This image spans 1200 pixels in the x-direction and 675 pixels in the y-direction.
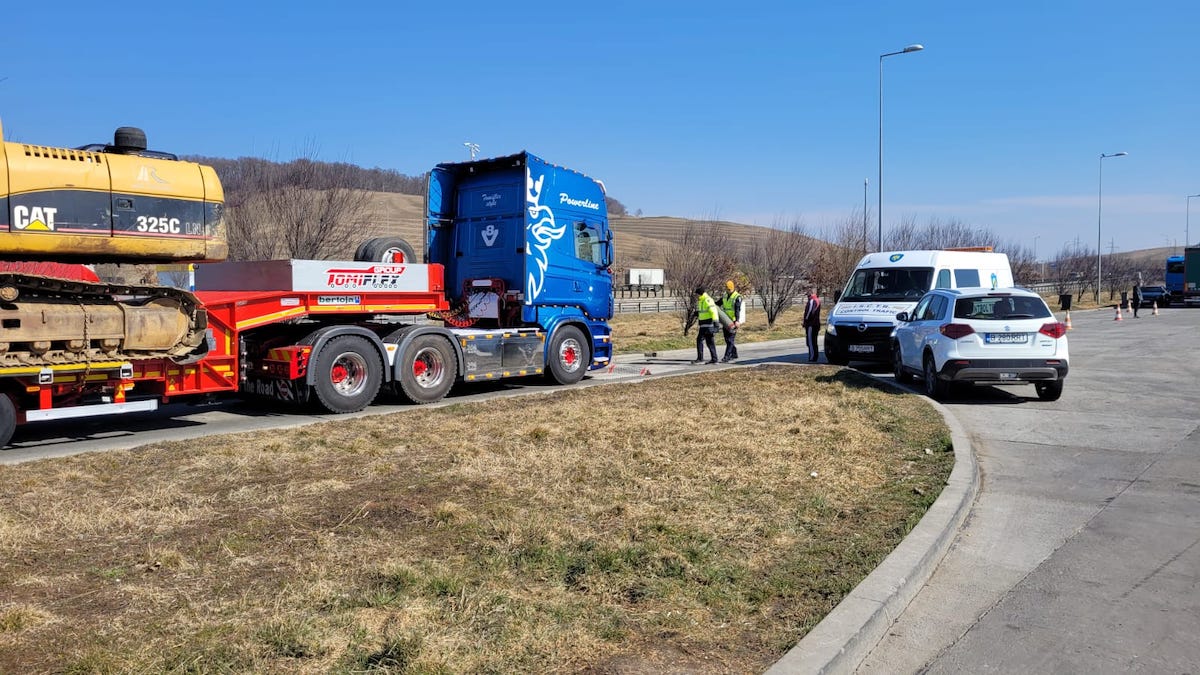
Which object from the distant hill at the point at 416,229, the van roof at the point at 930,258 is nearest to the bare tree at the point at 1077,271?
the distant hill at the point at 416,229

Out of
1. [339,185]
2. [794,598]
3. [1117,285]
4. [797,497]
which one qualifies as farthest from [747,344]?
[1117,285]

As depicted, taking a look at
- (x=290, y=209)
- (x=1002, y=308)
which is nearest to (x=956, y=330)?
(x=1002, y=308)

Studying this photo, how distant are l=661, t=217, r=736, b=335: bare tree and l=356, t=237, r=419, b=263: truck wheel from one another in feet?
52.7

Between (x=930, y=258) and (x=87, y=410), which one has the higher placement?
(x=930, y=258)

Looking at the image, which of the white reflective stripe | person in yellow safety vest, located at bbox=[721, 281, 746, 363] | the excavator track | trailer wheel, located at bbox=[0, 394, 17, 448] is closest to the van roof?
Result: person in yellow safety vest, located at bbox=[721, 281, 746, 363]

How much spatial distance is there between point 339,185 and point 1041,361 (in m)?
15.9

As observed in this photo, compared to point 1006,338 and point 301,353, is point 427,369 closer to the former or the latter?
point 301,353

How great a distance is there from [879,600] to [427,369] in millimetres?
9372

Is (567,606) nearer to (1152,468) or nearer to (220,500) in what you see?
(220,500)

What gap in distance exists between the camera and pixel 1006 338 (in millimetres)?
12211

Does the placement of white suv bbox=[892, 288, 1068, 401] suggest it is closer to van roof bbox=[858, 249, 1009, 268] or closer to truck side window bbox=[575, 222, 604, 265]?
van roof bbox=[858, 249, 1009, 268]

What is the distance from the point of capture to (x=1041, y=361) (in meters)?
12.1

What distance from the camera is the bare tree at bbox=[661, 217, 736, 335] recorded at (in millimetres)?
31359

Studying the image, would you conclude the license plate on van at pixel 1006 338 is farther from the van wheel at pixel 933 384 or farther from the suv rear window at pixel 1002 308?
the van wheel at pixel 933 384
